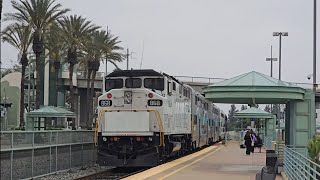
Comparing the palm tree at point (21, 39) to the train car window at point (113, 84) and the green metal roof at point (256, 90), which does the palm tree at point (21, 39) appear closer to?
the train car window at point (113, 84)

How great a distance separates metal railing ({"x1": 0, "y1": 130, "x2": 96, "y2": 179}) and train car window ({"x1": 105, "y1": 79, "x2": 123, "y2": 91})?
2.77 metres

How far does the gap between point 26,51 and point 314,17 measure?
86.5 ft

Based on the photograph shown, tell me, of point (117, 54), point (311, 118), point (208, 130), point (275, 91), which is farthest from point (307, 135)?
point (117, 54)

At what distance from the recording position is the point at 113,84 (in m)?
Answer: 22.3

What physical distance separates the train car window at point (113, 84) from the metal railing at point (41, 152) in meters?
2.77

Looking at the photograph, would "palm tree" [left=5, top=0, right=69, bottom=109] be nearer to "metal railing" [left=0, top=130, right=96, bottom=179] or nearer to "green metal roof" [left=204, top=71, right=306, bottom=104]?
"metal railing" [left=0, top=130, right=96, bottom=179]

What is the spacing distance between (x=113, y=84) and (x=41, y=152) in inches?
172

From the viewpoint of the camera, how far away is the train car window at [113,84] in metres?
22.1

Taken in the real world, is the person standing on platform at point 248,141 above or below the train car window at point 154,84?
below

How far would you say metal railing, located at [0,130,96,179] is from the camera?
16.8m

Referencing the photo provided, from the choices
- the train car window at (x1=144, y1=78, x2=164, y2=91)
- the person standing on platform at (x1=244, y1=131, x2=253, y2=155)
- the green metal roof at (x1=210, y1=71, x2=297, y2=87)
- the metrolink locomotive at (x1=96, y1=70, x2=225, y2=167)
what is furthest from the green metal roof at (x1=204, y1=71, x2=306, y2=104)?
the person standing on platform at (x1=244, y1=131, x2=253, y2=155)

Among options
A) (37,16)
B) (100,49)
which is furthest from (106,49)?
(37,16)

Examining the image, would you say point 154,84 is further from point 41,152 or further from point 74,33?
point 74,33

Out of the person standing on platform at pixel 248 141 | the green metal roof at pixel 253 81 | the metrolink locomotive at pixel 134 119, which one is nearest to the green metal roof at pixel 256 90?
the green metal roof at pixel 253 81
